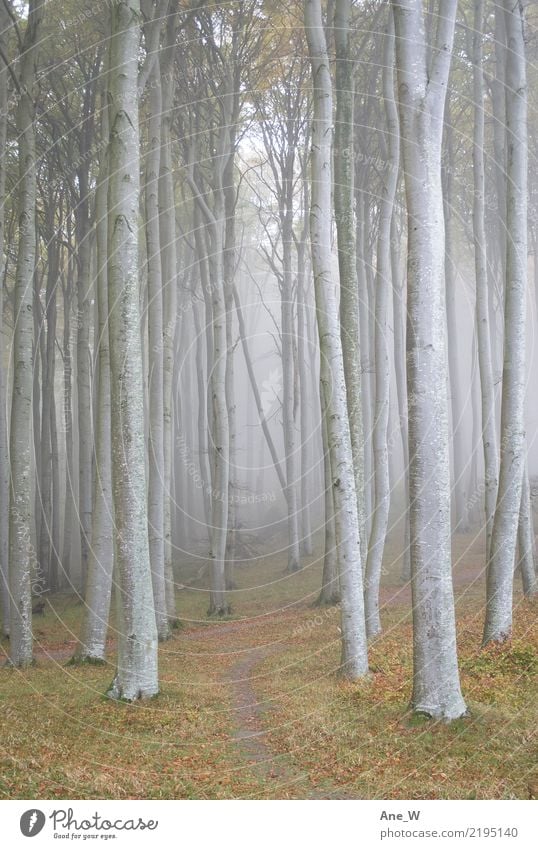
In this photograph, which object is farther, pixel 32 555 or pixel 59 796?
pixel 32 555

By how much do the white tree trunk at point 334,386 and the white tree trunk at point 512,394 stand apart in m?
1.90

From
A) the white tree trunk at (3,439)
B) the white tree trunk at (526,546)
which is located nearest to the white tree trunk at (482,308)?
the white tree trunk at (526,546)

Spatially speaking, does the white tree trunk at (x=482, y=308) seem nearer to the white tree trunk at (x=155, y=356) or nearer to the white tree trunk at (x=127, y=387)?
the white tree trunk at (x=155, y=356)

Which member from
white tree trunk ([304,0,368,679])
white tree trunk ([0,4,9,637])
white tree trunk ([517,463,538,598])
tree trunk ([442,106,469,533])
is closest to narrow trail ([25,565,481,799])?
white tree trunk ([304,0,368,679])

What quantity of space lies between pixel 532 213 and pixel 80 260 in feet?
55.7

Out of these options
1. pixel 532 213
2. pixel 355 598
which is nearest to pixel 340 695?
pixel 355 598

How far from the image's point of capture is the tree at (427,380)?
305 inches

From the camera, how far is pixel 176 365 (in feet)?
112

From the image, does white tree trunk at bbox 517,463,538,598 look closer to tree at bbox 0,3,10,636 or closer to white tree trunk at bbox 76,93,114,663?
white tree trunk at bbox 76,93,114,663

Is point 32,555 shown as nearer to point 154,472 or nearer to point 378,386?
point 154,472
